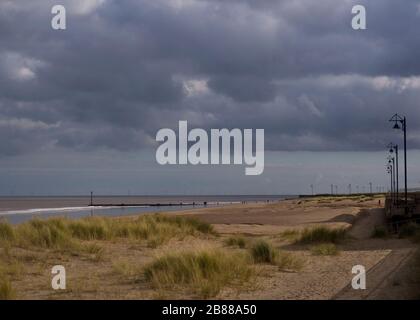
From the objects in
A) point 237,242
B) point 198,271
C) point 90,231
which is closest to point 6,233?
point 90,231

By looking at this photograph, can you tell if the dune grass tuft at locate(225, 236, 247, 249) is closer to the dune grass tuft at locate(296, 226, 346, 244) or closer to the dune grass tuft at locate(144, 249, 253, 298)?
the dune grass tuft at locate(296, 226, 346, 244)

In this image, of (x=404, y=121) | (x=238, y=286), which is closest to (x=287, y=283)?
(x=238, y=286)

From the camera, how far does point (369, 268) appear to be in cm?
1537

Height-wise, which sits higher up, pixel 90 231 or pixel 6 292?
pixel 90 231

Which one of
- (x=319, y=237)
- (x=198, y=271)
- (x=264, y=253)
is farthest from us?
(x=319, y=237)

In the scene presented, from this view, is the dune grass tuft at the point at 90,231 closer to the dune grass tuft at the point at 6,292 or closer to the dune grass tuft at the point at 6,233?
the dune grass tuft at the point at 6,233

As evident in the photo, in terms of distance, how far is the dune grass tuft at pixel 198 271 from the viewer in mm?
12102

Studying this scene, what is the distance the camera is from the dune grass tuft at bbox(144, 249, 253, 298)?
12102mm

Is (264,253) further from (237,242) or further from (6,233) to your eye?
(6,233)

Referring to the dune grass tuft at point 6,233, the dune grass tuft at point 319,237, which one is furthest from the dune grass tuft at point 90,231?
the dune grass tuft at point 319,237

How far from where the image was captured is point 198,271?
41.3ft

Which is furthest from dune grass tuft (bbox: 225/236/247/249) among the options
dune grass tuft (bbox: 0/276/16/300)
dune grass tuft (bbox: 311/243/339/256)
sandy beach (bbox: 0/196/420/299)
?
dune grass tuft (bbox: 0/276/16/300)
